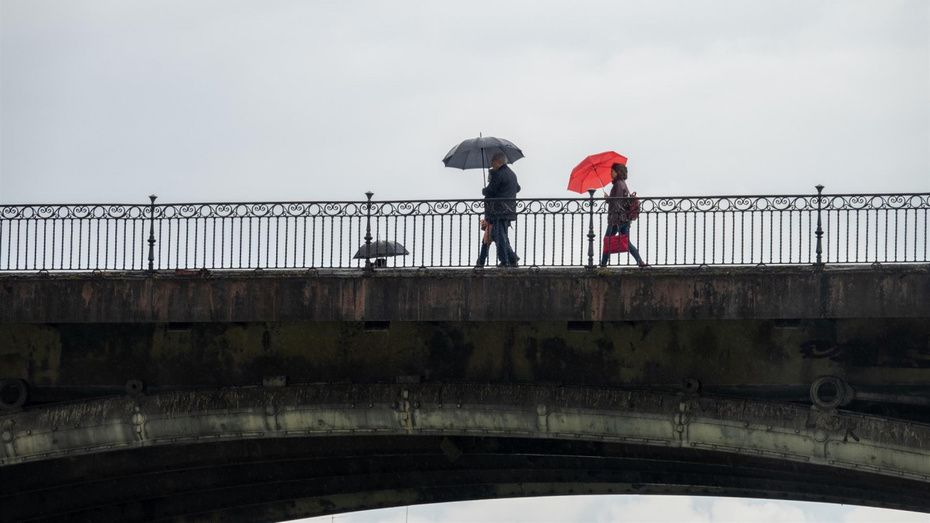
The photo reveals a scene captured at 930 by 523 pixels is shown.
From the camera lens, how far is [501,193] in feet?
91.6

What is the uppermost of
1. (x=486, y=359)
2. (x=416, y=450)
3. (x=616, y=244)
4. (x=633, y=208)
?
(x=633, y=208)

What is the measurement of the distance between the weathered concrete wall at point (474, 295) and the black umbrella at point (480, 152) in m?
2.77

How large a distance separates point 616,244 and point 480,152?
3228 millimetres

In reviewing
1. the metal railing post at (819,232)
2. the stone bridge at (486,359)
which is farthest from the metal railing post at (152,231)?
the metal railing post at (819,232)

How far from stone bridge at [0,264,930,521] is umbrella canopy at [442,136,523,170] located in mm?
2755

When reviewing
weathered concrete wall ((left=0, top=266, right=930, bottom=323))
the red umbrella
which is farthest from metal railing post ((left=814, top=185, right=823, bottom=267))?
the red umbrella

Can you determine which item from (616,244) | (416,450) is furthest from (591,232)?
(416,450)

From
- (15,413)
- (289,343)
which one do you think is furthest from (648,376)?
(15,413)

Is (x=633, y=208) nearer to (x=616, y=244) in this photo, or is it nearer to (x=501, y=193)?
(x=616, y=244)

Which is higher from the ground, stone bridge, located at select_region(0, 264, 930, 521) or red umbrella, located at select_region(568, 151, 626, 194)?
red umbrella, located at select_region(568, 151, 626, 194)

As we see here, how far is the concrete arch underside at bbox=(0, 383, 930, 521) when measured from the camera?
26875mm

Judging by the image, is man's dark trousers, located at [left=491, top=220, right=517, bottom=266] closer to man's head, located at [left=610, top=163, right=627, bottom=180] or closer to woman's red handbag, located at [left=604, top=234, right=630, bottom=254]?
woman's red handbag, located at [left=604, top=234, right=630, bottom=254]

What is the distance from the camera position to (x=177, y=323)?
1120 inches

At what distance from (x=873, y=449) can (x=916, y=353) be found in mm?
1511
